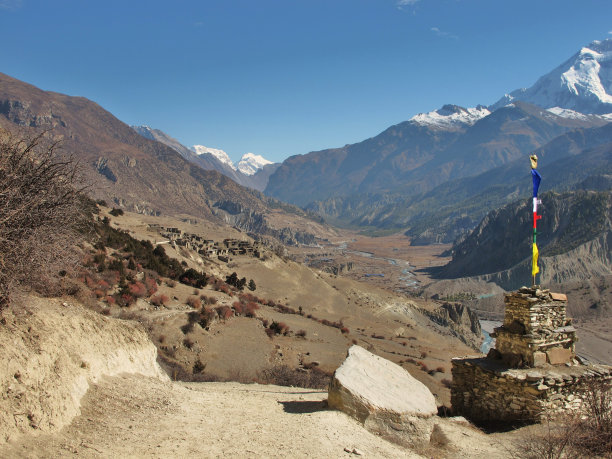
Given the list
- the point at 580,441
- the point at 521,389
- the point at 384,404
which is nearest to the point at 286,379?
the point at 384,404

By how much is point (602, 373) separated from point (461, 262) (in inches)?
5232

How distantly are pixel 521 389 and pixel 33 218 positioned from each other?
1212cm

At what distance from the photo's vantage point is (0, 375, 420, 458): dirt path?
5996mm

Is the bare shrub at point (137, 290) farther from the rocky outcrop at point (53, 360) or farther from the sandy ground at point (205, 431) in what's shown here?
the sandy ground at point (205, 431)

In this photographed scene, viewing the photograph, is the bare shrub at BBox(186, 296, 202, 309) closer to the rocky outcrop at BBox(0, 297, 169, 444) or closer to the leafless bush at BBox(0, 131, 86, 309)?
the rocky outcrop at BBox(0, 297, 169, 444)

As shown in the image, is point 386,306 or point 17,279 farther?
point 386,306

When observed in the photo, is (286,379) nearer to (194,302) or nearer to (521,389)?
(521,389)

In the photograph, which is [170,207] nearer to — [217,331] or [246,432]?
[217,331]

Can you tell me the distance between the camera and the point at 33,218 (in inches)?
321

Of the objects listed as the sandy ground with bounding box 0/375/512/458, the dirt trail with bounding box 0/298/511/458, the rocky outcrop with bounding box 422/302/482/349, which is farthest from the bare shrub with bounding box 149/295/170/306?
the rocky outcrop with bounding box 422/302/482/349

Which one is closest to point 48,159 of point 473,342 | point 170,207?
point 473,342

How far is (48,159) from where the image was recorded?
8.70 metres

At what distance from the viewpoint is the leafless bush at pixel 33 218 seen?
7352mm

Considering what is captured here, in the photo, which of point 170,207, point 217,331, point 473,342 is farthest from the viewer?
point 170,207
